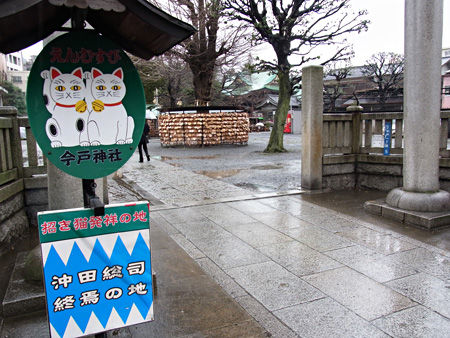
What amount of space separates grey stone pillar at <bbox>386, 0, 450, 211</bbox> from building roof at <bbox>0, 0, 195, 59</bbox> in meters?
4.56

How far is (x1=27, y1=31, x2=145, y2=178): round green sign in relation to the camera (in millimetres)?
2256

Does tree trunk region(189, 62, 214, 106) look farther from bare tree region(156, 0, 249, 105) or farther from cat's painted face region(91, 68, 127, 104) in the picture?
cat's painted face region(91, 68, 127, 104)

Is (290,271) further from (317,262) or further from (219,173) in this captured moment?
(219,173)

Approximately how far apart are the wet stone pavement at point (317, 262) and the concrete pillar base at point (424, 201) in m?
0.42

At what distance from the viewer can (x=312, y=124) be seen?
7973 mm

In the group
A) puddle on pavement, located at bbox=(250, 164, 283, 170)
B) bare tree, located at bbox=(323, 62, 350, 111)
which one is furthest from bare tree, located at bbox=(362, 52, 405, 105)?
puddle on pavement, located at bbox=(250, 164, 283, 170)

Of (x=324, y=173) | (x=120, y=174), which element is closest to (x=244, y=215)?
(x=324, y=173)

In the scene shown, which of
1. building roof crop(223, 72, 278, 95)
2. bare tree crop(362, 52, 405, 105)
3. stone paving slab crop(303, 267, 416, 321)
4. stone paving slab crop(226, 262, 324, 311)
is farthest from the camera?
building roof crop(223, 72, 278, 95)

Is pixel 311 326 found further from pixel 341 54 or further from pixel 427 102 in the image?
pixel 341 54

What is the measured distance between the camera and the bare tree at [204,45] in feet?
64.7

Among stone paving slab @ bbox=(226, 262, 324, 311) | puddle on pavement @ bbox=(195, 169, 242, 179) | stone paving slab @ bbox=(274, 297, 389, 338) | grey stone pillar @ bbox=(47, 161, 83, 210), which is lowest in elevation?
stone paving slab @ bbox=(274, 297, 389, 338)

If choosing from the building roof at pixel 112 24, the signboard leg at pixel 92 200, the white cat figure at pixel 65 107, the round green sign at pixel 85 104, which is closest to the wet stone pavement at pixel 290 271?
the signboard leg at pixel 92 200

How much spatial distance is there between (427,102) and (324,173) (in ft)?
9.59

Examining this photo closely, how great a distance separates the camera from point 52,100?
227cm
